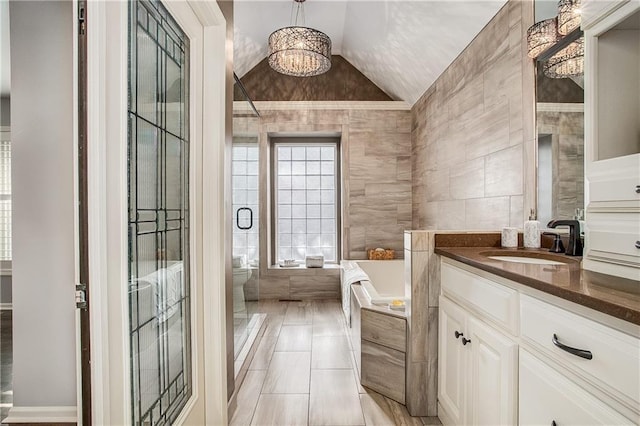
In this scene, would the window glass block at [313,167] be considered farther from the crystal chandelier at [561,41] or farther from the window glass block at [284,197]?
Result: the crystal chandelier at [561,41]

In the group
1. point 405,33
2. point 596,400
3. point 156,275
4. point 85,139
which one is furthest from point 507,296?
point 405,33

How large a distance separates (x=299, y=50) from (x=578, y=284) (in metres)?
3.11

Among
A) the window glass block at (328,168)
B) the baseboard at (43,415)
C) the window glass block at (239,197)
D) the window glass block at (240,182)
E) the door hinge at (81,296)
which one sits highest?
the window glass block at (328,168)

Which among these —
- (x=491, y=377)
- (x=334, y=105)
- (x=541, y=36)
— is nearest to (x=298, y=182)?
(x=334, y=105)

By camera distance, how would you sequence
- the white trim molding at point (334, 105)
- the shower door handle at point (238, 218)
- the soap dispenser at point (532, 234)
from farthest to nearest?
the white trim molding at point (334, 105)
the shower door handle at point (238, 218)
the soap dispenser at point (532, 234)

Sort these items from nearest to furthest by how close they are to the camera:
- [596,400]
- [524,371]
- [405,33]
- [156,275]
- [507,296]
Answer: [596,400] → [524,371] → [507,296] → [156,275] → [405,33]

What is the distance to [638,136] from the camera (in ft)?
4.03

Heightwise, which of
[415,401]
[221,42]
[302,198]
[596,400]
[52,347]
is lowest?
[415,401]

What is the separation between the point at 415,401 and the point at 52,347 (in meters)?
1.83

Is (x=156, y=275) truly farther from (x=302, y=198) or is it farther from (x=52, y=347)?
(x=302, y=198)

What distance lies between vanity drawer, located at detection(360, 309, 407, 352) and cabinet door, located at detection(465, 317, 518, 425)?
0.55 m

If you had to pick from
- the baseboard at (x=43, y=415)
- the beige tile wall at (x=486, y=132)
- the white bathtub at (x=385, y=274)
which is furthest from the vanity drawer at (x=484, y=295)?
the white bathtub at (x=385, y=274)

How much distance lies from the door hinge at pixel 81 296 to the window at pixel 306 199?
158 inches

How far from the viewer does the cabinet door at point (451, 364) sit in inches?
65.8
